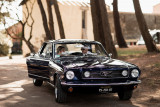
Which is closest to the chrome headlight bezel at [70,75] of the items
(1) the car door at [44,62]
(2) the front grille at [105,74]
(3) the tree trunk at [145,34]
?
(2) the front grille at [105,74]

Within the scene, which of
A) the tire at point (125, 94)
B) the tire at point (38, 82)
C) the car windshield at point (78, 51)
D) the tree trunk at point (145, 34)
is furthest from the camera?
the tree trunk at point (145, 34)

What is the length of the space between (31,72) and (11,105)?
9.24 feet

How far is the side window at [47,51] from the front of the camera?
8.88 metres

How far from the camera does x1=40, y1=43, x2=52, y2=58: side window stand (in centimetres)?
888

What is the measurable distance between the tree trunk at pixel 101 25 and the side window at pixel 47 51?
22.2 ft

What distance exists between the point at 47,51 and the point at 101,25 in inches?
324

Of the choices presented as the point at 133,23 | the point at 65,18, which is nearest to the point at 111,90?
the point at 65,18

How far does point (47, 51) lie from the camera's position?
9.30 m

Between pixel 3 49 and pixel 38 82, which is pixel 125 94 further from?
pixel 3 49

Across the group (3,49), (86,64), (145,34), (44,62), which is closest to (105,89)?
(86,64)

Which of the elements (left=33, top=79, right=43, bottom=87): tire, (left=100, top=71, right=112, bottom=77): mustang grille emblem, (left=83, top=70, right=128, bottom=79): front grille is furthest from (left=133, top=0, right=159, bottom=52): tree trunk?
(left=100, top=71, right=112, bottom=77): mustang grille emblem

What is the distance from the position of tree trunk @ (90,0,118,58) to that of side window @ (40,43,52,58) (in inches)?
266

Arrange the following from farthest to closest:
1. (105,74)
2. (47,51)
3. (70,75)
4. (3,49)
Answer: (3,49), (47,51), (105,74), (70,75)

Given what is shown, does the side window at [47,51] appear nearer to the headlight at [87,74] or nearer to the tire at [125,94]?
the headlight at [87,74]
